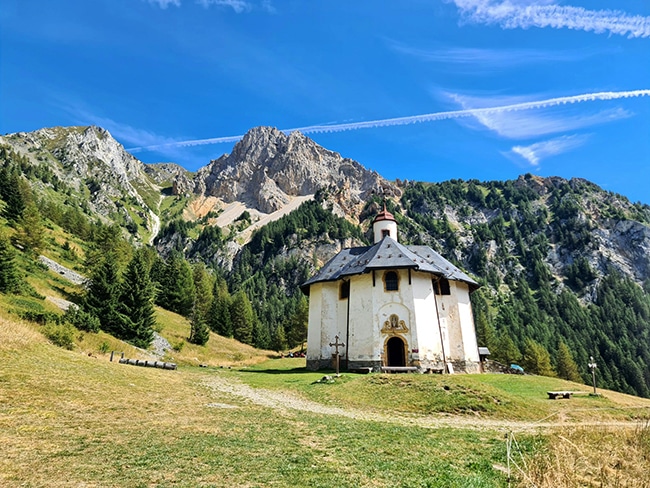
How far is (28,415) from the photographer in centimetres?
1016

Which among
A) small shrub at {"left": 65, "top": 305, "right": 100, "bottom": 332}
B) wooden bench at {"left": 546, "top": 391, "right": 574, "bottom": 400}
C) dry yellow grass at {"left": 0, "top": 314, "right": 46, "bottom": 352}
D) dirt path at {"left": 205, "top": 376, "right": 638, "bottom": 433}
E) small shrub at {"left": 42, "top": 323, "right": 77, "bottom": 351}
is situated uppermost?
small shrub at {"left": 65, "top": 305, "right": 100, "bottom": 332}

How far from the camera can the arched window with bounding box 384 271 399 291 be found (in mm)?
32831

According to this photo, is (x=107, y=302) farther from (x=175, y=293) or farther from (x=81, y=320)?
(x=175, y=293)

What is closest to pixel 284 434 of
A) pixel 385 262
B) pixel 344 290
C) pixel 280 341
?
pixel 385 262

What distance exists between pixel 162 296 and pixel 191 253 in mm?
128168

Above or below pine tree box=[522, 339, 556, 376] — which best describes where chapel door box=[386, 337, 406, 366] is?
below

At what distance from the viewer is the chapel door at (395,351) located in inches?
1249

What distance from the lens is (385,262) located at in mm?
33188

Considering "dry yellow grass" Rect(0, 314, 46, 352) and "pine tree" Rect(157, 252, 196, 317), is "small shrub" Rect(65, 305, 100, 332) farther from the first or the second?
"pine tree" Rect(157, 252, 196, 317)

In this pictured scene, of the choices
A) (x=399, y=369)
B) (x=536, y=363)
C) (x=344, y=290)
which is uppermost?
(x=344, y=290)

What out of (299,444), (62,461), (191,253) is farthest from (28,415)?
(191,253)

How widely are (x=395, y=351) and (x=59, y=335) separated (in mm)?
23597

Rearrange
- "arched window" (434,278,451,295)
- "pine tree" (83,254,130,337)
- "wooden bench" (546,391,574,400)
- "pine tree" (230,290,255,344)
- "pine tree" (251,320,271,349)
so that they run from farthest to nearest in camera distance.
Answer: "pine tree" (251,320,271,349) → "pine tree" (230,290,255,344) → "pine tree" (83,254,130,337) → "arched window" (434,278,451,295) → "wooden bench" (546,391,574,400)

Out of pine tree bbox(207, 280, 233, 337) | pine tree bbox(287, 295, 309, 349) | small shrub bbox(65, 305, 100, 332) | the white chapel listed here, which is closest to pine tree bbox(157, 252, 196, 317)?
pine tree bbox(207, 280, 233, 337)
